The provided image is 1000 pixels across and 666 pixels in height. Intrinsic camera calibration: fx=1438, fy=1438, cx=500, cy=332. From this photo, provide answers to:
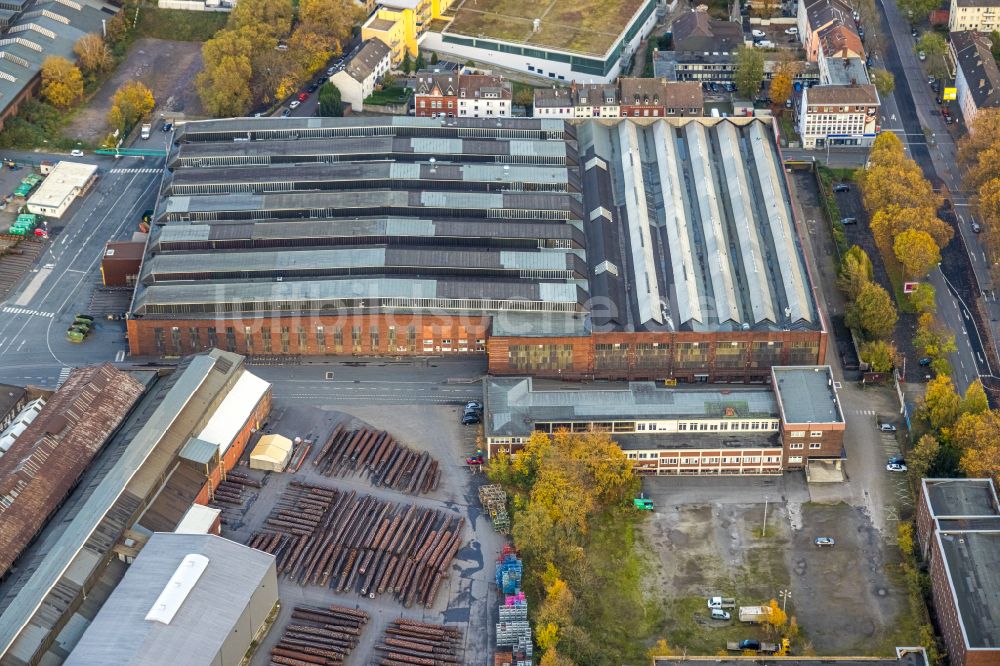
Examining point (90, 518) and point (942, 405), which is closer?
point (90, 518)

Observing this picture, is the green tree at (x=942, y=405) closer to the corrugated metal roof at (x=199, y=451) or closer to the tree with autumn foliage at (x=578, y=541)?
the tree with autumn foliage at (x=578, y=541)

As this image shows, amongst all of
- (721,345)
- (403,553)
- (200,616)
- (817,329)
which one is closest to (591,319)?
(721,345)

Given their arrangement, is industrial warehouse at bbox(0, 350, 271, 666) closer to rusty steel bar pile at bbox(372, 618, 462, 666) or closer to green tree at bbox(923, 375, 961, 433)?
rusty steel bar pile at bbox(372, 618, 462, 666)

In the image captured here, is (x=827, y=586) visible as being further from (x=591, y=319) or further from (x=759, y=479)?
(x=591, y=319)

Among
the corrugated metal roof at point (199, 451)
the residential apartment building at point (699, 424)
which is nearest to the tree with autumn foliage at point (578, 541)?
the residential apartment building at point (699, 424)

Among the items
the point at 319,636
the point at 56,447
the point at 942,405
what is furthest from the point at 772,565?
the point at 56,447

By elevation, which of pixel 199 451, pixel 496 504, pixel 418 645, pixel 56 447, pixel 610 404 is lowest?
pixel 418 645

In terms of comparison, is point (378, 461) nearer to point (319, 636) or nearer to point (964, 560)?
point (319, 636)
